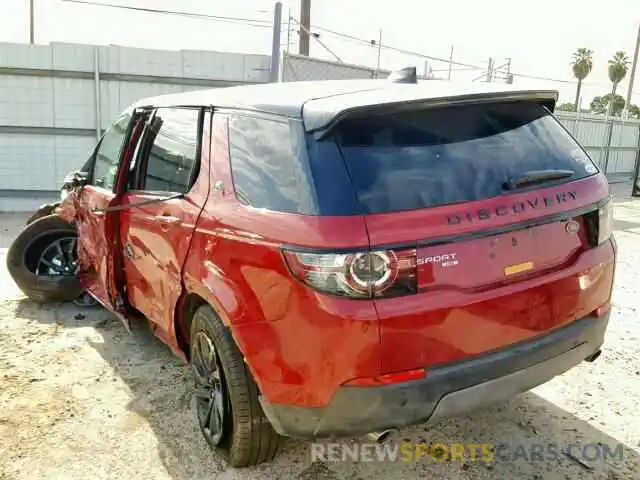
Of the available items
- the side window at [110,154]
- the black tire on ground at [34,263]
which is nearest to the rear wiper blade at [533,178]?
the side window at [110,154]

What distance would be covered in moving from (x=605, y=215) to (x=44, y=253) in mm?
4498

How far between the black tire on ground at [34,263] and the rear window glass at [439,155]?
11.9 ft

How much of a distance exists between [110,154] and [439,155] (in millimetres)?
2620

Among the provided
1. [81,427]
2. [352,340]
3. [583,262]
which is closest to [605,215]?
[583,262]

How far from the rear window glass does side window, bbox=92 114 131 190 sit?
2.15 m

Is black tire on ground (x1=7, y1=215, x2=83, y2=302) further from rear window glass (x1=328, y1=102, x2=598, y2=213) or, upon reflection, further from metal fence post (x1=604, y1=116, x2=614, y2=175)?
metal fence post (x1=604, y1=116, x2=614, y2=175)

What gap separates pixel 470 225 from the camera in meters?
2.09

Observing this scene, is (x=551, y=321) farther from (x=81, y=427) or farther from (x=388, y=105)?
(x=81, y=427)

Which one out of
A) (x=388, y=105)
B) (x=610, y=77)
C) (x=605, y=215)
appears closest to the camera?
(x=388, y=105)

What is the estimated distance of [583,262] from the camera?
7.84 feet

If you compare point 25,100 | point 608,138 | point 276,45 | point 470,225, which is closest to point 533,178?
point 470,225

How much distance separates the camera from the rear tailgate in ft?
6.59

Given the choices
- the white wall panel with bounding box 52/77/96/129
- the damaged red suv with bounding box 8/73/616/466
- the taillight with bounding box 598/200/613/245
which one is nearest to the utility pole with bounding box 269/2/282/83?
the white wall panel with bounding box 52/77/96/129

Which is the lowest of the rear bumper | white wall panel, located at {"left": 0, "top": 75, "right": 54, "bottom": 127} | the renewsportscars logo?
the rear bumper
